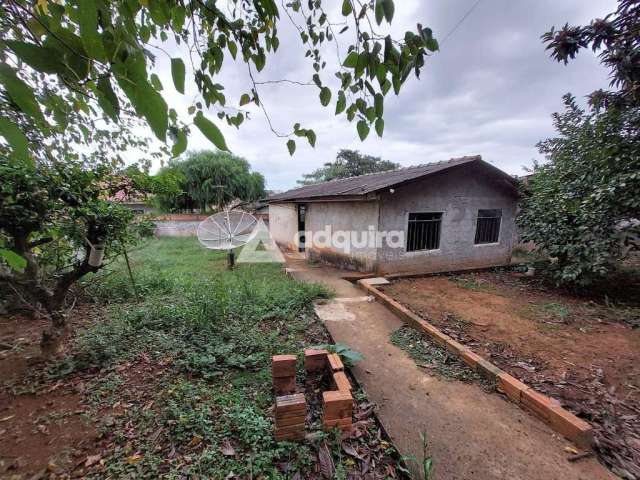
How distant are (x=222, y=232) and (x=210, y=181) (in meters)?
11.7

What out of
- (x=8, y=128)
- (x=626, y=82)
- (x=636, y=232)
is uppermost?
(x=626, y=82)

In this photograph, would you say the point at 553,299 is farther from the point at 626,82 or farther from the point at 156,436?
the point at 156,436

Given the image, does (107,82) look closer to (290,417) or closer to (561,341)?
(290,417)

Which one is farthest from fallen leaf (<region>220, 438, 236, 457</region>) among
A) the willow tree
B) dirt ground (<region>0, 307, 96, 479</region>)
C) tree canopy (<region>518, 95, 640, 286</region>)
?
tree canopy (<region>518, 95, 640, 286</region>)

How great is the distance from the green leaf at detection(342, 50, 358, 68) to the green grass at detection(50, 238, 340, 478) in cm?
250

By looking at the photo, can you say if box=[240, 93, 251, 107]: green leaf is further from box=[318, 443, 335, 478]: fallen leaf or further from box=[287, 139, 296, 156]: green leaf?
box=[318, 443, 335, 478]: fallen leaf

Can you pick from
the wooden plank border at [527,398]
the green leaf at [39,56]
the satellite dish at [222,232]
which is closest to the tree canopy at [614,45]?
the wooden plank border at [527,398]

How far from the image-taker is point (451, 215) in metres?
7.71

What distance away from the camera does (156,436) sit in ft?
6.82

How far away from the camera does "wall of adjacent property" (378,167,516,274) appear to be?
23.3 feet

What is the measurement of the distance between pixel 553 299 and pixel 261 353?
6300mm

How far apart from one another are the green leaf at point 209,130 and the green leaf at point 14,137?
0.36 meters

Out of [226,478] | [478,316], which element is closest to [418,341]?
[478,316]

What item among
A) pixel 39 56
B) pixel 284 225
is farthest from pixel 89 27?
pixel 284 225
